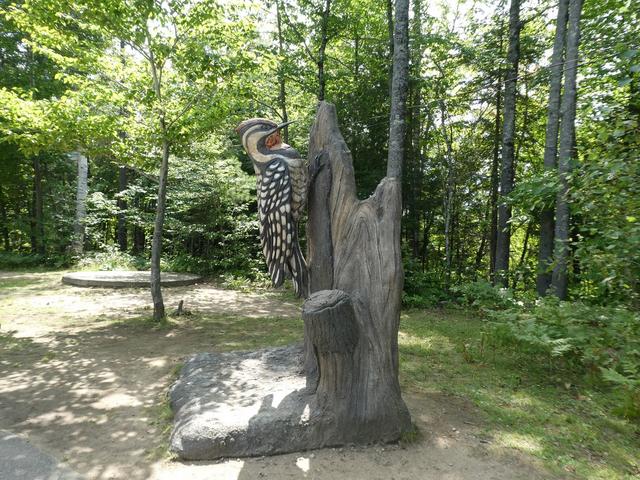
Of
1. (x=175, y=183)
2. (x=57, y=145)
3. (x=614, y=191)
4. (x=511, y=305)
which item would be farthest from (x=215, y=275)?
(x=614, y=191)

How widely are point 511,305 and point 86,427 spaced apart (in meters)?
4.81

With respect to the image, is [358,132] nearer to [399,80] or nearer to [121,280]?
[399,80]

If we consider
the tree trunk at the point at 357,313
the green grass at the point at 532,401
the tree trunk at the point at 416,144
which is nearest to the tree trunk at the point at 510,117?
the tree trunk at the point at 416,144

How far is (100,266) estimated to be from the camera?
12172 mm

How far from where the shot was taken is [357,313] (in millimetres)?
2967

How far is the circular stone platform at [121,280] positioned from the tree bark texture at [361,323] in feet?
25.6

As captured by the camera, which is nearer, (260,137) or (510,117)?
(260,137)

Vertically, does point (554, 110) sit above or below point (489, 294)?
above

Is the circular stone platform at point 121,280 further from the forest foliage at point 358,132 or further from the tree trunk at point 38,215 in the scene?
the tree trunk at point 38,215

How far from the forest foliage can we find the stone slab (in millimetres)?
3789

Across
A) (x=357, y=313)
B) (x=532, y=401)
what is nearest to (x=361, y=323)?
(x=357, y=313)

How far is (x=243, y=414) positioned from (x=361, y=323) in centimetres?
108

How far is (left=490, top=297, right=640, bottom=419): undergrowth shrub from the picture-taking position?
10.1 feet

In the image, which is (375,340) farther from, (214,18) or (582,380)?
(214,18)
